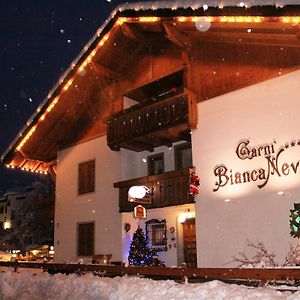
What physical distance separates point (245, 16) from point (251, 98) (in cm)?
299

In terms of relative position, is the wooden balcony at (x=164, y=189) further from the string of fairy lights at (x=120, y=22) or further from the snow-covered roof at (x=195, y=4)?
the snow-covered roof at (x=195, y=4)

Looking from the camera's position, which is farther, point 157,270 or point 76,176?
point 76,176

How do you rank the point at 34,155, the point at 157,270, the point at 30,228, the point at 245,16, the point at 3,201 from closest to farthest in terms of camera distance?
1. the point at 157,270
2. the point at 245,16
3. the point at 34,155
4. the point at 30,228
5. the point at 3,201

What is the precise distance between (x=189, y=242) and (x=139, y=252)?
2.19m

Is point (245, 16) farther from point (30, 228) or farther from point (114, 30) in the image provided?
point (30, 228)

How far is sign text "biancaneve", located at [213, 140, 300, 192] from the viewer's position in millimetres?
13023

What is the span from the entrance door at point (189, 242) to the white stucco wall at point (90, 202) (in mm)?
2875

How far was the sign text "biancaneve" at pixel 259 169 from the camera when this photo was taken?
13023mm

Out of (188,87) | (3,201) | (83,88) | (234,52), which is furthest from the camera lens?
(3,201)

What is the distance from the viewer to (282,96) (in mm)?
13453

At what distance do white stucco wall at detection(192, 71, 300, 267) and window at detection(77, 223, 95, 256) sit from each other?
6553mm

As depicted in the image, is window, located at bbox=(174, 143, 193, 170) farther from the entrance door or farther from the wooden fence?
the wooden fence

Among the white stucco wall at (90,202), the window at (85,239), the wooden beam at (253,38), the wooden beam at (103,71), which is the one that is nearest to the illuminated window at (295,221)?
the wooden beam at (253,38)

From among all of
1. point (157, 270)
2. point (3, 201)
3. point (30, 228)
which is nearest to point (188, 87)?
point (157, 270)
